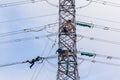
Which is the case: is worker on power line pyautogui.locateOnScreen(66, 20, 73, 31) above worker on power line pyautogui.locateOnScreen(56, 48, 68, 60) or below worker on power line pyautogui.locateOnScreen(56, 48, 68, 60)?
above

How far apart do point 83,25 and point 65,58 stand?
6.35 m

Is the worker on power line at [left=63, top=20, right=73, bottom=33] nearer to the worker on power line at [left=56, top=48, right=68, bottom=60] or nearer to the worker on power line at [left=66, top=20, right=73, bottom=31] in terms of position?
the worker on power line at [left=66, top=20, right=73, bottom=31]

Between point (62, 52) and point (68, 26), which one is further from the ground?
point (68, 26)

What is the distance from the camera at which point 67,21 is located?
1746 inches

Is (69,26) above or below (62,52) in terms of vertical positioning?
above

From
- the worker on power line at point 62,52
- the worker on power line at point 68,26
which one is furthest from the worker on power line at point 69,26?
the worker on power line at point 62,52

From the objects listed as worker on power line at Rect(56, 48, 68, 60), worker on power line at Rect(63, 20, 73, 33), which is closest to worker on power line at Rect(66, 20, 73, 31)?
worker on power line at Rect(63, 20, 73, 33)

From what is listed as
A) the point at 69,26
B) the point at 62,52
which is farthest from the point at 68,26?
the point at 62,52

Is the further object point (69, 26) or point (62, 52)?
point (69, 26)

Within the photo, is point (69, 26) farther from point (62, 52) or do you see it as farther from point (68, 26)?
point (62, 52)

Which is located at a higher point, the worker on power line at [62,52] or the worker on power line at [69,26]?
the worker on power line at [69,26]

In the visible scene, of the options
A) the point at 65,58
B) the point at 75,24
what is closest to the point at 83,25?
the point at 75,24

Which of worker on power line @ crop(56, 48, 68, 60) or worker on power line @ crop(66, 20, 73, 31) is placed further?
worker on power line @ crop(66, 20, 73, 31)

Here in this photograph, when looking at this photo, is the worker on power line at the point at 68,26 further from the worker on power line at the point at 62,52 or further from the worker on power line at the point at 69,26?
the worker on power line at the point at 62,52
